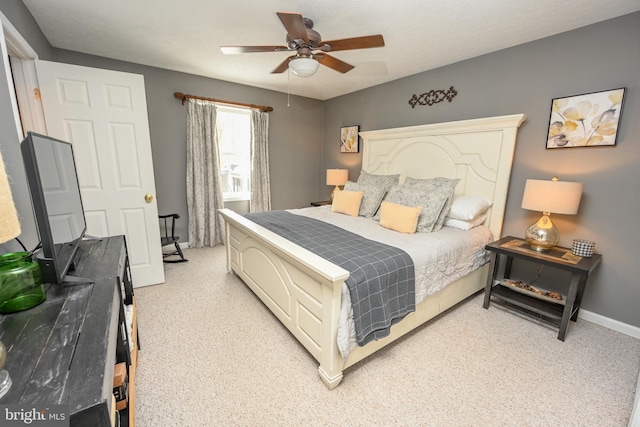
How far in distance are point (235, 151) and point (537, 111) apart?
12.6 feet

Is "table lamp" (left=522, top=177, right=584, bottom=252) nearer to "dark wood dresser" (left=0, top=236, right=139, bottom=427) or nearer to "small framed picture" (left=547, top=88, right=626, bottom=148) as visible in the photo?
"small framed picture" (left=547, top=88, right=626, bottom=148)

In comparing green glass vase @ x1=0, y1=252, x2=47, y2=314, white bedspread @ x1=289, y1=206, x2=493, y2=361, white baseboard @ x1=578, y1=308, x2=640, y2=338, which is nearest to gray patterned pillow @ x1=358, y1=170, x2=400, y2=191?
white bedspread @ x1=289, y1=206, x2=493, y2=361

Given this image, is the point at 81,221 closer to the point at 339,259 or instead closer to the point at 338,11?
the point at 339,259

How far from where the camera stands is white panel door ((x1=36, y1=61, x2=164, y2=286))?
224cm

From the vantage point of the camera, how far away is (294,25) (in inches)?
65.4

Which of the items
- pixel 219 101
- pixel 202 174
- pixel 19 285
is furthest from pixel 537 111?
pixel 202 174

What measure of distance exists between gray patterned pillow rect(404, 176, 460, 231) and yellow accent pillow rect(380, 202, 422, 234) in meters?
0.29

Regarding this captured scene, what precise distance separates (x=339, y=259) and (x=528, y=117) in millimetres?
2315

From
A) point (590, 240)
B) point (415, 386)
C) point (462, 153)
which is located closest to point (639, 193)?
point (590, 240)

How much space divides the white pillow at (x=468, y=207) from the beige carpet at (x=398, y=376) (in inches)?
35.5

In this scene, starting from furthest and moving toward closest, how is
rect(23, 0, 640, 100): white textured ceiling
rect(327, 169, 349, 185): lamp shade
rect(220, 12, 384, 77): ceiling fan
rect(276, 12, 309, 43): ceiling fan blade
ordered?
rect(327, 169, 349, 185): lamp shade < rect(23, 0, 640, 100): white textured ceiling < rect(220, 12, 384, 77): ceiling fan < rect(276, 12, 309, 43): ceiling fan blade

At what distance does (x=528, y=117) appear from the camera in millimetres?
2482

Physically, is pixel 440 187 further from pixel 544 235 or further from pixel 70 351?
pixel 70 351

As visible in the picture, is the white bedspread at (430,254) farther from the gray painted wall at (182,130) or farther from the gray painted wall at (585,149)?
the gray painted wall at (182,130)
